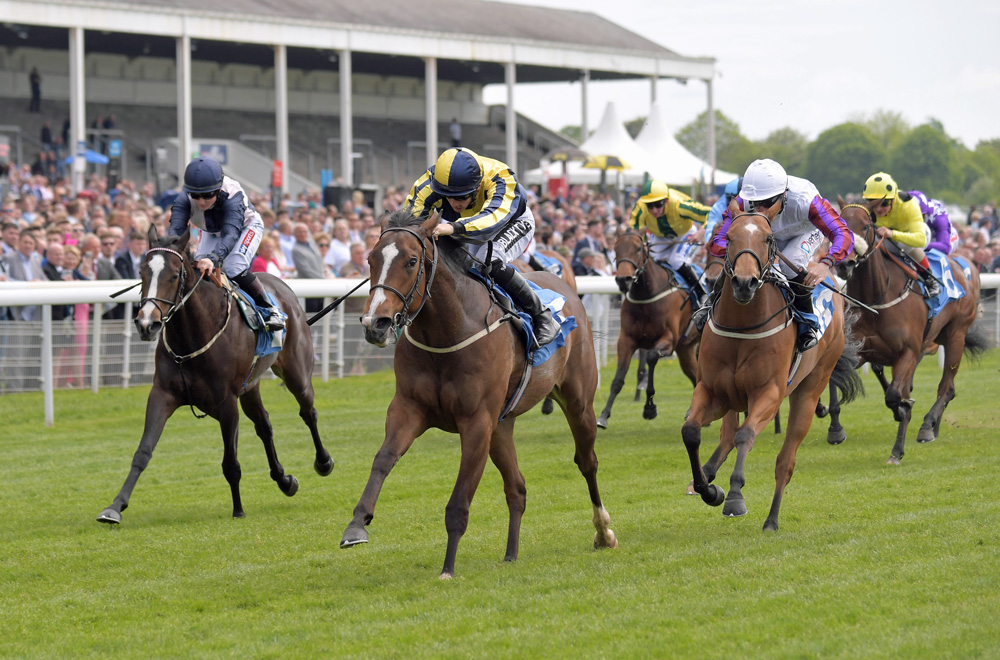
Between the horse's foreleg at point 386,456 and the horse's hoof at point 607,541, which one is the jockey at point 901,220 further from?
the horse's foreleg at point 386,456

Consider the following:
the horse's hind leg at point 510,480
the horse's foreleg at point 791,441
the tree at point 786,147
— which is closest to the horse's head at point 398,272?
the horse's hind leg at point 510,480

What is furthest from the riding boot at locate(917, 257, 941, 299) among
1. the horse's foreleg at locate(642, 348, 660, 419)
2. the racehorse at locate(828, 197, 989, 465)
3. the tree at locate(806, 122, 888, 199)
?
the tree at locate(806, 122, 888, 199)

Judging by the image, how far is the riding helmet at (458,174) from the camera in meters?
5.71

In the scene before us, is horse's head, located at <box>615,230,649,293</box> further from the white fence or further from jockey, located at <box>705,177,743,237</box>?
jockey, located at <box>705,177,743,237</box>

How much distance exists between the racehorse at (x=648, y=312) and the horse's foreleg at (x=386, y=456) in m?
5.39

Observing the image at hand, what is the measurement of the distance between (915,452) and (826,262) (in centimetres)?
288

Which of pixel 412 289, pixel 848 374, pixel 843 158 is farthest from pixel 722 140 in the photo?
pixel 412 289

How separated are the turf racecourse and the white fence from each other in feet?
2.60

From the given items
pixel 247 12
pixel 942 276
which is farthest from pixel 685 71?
pixel 942 276

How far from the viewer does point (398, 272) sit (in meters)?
4.95

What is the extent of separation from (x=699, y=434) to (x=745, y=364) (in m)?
0.49

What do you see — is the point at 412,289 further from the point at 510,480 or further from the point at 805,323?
the point at 805,323

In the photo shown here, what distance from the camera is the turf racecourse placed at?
4457 mm

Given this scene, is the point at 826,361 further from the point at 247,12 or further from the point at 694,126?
the point at 694,126
